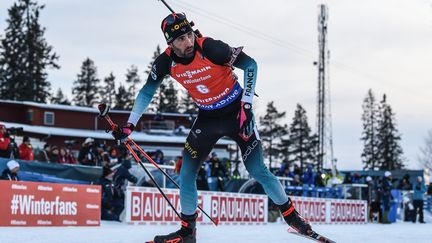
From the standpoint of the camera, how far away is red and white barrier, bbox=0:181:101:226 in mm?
14047

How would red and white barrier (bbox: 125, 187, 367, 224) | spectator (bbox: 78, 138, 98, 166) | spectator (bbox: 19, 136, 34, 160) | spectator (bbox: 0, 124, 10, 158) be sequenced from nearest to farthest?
Answer: red and white barrier (bbox: 125, 187, 367, 224) → spectator (bbox: 0, 124, 10, 158) → spectator (bbox: 19, 136, 34, 160) → spectator (bbox: 78, 138, 98, 166)

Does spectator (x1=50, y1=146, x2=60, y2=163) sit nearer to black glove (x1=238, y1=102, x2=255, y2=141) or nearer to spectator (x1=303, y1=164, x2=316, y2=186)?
spectator (x1=303, y1=164, x2=316, y2=186)

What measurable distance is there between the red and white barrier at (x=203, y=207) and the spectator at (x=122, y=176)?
1158 millimetres

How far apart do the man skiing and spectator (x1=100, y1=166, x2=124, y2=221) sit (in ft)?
34.7

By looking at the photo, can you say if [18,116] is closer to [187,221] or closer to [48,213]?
[48,213]

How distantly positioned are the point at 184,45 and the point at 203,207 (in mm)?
11730

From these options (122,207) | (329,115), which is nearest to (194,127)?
(122,207)

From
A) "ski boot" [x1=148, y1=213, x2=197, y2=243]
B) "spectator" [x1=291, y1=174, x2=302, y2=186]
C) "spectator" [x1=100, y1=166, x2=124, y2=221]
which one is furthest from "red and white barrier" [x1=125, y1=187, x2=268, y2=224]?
"ski boot" [x1=148, y1=213, x2=197, y2=243]

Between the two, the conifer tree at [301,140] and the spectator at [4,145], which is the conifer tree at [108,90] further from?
the spectator at [4,145]

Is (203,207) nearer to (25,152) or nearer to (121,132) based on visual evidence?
(25,152)

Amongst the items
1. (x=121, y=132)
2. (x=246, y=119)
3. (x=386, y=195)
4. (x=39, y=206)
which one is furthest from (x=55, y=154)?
(x=246, y=119)

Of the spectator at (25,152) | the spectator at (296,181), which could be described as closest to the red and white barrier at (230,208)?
the spectator at (296,181)

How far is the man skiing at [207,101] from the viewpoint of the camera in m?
7.17

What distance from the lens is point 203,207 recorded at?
60.5 feet
